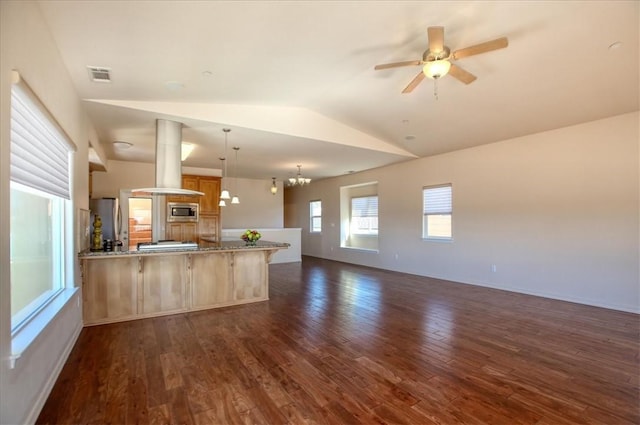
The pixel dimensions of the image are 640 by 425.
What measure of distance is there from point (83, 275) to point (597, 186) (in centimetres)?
680

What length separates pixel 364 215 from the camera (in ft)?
30.1

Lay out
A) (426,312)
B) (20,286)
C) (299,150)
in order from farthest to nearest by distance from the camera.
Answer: (299,150), (426,312), (20,286)

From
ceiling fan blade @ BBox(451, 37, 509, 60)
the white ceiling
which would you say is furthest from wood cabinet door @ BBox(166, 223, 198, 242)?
ceiling fan blade @ BBox(451, 37, 509, 60)

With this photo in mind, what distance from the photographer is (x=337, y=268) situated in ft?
26.4

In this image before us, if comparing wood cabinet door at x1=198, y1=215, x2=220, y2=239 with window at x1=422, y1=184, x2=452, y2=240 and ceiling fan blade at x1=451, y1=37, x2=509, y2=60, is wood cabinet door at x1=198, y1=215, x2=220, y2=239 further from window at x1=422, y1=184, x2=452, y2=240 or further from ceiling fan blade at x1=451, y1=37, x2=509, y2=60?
ceiling fan blade at x1=451, y1=37, x2=509, y2=60

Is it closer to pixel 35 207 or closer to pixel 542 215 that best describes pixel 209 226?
pixel 35 207

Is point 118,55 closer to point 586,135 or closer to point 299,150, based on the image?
point 299,150

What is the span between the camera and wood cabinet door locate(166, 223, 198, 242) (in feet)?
24.3

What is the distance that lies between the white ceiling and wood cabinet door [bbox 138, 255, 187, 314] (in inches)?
74.7

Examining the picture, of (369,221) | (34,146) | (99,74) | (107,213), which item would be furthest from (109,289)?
(369,221)

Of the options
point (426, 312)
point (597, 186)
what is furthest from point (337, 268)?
point (597, 186)

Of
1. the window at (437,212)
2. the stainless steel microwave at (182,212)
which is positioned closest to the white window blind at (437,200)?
the window at (437,212)

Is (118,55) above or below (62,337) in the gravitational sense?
above

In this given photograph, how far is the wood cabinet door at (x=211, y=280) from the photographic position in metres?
4.41
